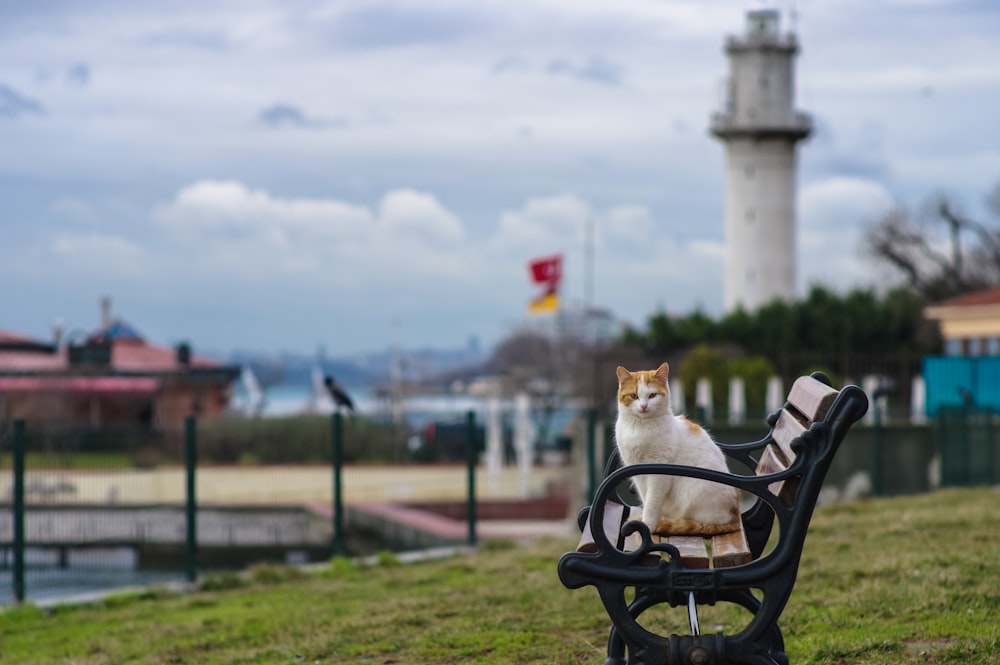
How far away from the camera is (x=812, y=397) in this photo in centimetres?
514

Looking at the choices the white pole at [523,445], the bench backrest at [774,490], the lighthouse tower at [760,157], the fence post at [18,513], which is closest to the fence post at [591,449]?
the fence post at [18,513]

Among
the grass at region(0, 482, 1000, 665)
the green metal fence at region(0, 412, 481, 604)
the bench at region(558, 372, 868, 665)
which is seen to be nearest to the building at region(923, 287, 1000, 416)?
the green metal fence at region(0, 412, 481, 604)

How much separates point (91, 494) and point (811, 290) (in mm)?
41435

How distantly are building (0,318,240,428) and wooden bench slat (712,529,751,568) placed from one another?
3092cm

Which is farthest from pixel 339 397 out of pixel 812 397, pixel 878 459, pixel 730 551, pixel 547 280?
pixel 547 280

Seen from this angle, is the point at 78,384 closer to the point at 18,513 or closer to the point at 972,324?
the point at 972,324

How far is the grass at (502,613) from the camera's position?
6816 mm

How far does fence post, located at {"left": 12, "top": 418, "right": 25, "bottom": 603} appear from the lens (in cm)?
1297

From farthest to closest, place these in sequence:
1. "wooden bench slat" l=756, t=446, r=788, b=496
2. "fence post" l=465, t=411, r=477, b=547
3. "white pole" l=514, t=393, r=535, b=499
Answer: "white pole" l=514, t=393, r=535, b=499 < "fence post" l=465, t=411, r=477, b=547 < "wooden bench slat" l=756, t=446, r=788, b=496

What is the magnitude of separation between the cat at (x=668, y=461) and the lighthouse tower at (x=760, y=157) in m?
55.3

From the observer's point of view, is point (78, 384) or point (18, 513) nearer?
point (18, 513)

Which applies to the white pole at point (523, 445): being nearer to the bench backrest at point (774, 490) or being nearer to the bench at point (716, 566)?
the bench backrest at point (774, 490)

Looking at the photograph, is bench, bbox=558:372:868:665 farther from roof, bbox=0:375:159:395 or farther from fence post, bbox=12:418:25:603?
roof, bbox=0:375:159:395

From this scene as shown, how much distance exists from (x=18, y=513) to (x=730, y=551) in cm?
976
